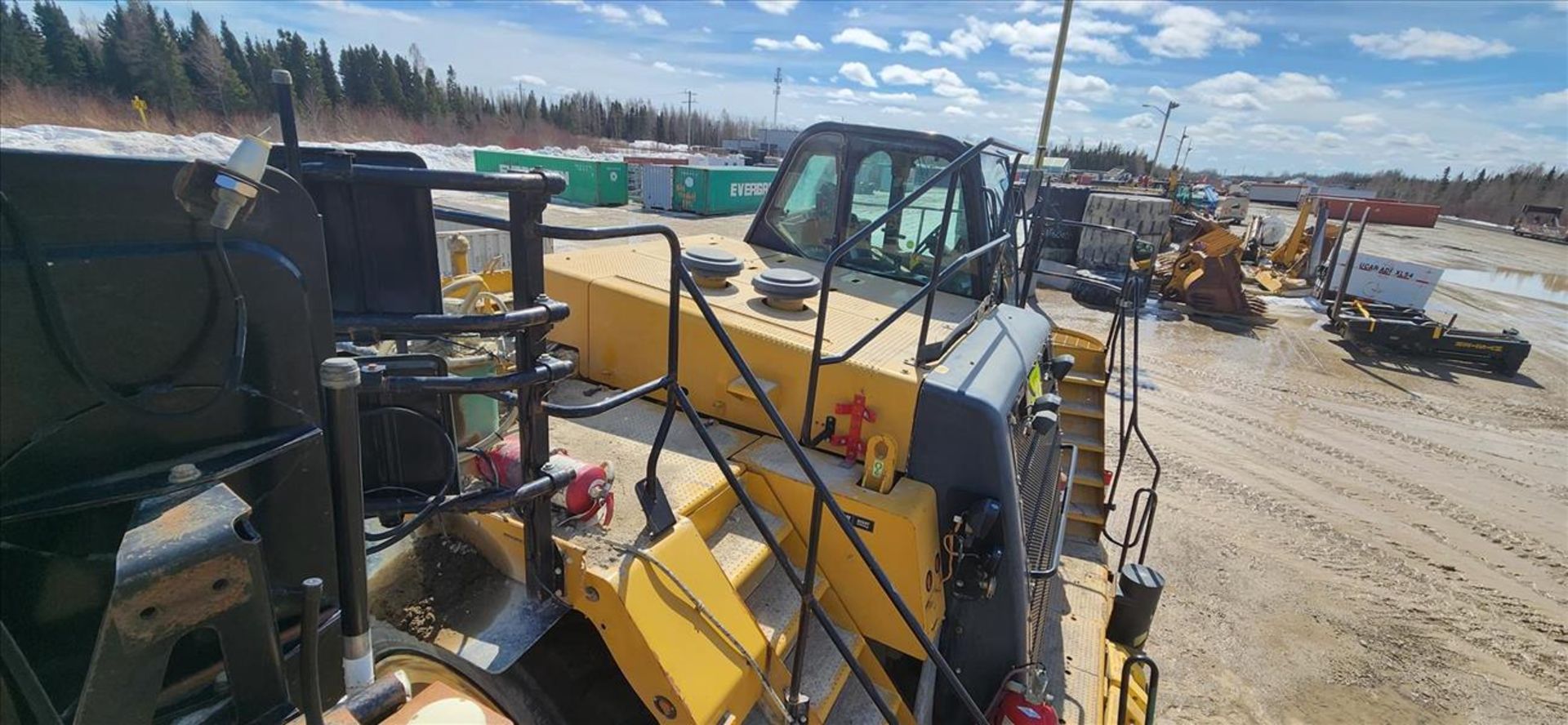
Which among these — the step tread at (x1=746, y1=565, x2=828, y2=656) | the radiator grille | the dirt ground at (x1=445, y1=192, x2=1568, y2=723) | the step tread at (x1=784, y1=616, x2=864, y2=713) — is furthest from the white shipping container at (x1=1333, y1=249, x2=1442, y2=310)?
the step tread at (x1=746, y1=565, x2=828, y2=656)

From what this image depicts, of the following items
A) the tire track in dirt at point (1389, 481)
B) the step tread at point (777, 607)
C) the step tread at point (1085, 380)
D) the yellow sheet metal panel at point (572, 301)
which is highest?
the yellow sheet metal panel at point (572, 301)

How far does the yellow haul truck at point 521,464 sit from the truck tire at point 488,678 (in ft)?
0.04

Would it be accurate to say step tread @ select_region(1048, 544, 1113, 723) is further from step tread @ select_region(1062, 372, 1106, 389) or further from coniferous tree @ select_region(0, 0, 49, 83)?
coniferous tree @ select_region(0, 0, 49, 83)

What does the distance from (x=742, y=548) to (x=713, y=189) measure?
31.1 metres

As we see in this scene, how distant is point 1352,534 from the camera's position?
24.3 ft

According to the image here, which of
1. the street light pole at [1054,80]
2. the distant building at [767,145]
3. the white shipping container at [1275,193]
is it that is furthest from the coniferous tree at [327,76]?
the white shipping container at [1275,193]

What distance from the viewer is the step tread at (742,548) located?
2.60 meters

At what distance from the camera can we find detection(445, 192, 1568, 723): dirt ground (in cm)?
522

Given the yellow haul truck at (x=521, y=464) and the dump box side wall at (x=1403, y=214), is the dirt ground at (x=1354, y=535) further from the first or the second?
the dump box side wall at (x=1403, y=214)

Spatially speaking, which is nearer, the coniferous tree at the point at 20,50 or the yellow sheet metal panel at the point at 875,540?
the yellow sheet metal panel at the point at 875,540

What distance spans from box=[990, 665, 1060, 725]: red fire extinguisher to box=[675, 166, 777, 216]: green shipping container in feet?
101

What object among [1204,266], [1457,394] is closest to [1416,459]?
[1457,394]

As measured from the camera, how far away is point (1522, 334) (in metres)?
17.4

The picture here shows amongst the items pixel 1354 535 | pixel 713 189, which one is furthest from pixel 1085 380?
pixel 713 189
